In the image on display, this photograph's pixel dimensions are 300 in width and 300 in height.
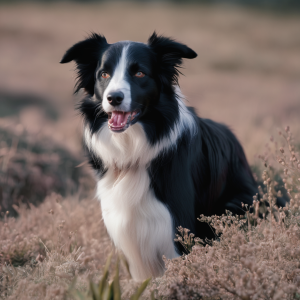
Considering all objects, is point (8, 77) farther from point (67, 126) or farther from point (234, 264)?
point (234, 264)

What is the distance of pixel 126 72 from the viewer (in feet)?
10.7

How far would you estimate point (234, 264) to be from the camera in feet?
8.29

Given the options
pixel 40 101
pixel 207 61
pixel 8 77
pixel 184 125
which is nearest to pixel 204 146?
pixel 184 125

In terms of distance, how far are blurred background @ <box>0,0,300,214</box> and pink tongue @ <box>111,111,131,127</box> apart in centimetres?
A: 72

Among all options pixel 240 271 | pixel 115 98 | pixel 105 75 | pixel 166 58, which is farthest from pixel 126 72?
pixel 240 271

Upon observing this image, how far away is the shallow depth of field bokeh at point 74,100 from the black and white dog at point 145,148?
31 centimetres

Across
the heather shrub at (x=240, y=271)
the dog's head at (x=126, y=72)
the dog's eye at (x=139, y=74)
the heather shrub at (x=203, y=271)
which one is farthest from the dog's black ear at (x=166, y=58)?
the heather shrub at (x=240, y=271)

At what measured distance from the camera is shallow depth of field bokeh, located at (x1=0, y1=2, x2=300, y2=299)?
372cm

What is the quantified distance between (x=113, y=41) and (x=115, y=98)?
3.43 ft

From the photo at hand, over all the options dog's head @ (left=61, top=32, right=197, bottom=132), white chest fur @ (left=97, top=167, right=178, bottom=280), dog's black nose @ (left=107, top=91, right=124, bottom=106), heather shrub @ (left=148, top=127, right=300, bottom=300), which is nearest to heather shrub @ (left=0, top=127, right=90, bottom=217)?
white chest fur @ (left=97, top=167, right=178, bottom=280)

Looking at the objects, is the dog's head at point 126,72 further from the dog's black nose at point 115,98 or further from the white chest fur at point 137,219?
the white chest fur at point 137,219

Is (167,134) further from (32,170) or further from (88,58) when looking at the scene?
(32,170)

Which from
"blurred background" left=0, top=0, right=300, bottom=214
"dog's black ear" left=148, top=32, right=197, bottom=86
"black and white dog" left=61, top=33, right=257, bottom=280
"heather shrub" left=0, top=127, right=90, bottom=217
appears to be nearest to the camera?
"black and white dog" left=61, top=33, right=257, bottom=280

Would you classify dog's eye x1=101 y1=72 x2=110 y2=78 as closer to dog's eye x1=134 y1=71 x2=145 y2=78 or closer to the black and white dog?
the black and white dog
